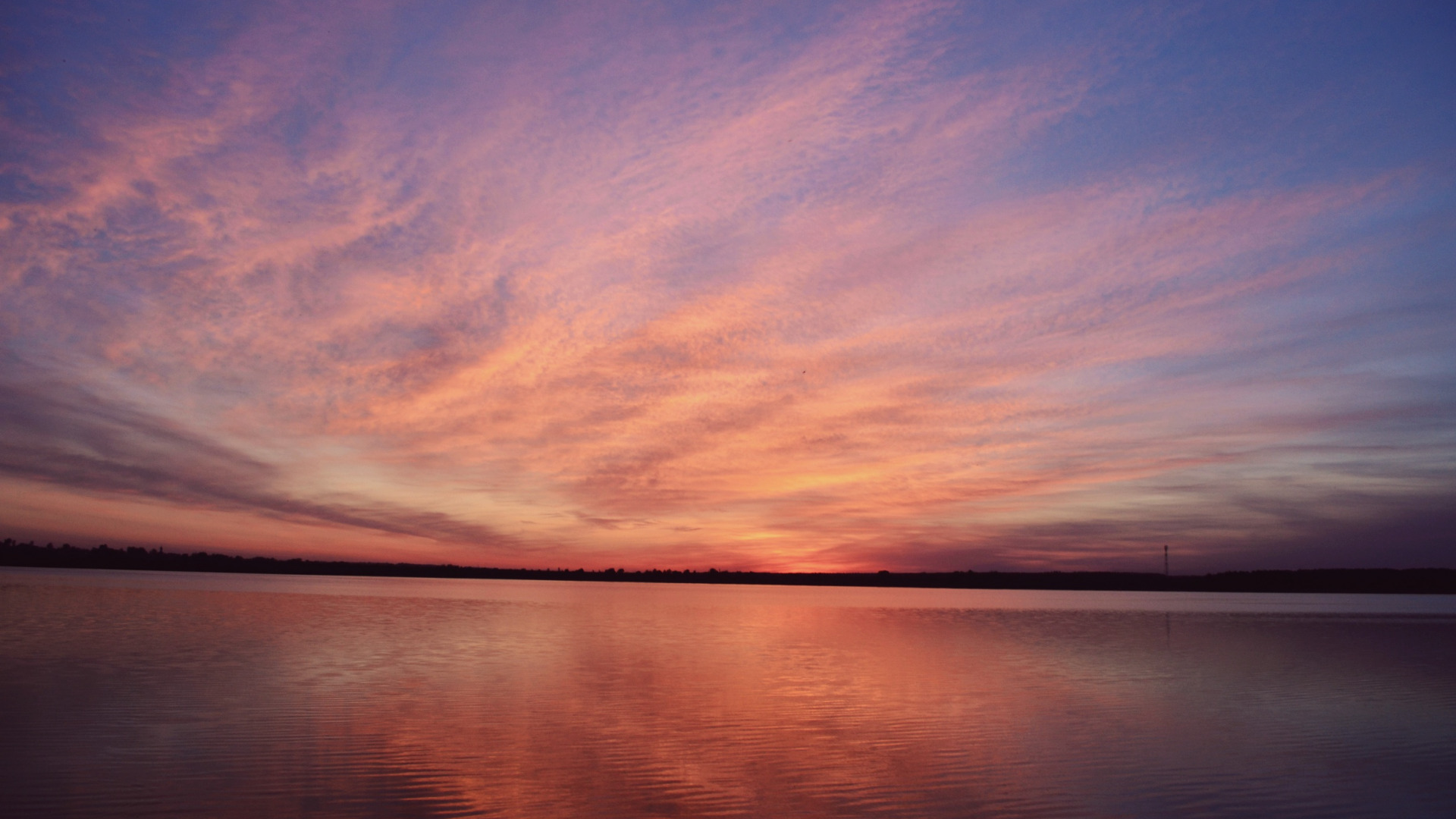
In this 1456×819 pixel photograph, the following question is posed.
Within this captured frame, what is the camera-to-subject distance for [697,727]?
17.3 m

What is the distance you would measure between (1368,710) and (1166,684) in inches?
201

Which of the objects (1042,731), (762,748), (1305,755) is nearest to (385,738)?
(762,748)

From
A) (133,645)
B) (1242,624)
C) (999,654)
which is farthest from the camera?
(1242,624)

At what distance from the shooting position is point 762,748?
15422 millimetres

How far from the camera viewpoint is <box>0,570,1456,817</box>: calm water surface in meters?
12.1

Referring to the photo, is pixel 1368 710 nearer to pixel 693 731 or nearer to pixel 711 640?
pixel 693 731

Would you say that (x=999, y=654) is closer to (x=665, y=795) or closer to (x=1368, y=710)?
(x=1368, y=710)

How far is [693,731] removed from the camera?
16844 mm

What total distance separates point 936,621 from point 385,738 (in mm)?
46269

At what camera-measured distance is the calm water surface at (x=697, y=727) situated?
12.1 m

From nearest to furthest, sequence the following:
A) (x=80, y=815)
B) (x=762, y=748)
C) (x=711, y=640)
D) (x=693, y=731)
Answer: (x=80, y=815) → (x=762, y=748) → (x=693, y=731) → (x=711, y=640)

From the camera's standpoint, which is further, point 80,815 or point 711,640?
point 711,640

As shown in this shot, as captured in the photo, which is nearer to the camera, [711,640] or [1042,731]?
[1042,731]

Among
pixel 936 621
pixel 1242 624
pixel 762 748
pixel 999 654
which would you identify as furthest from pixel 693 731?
pixel 1242 624
